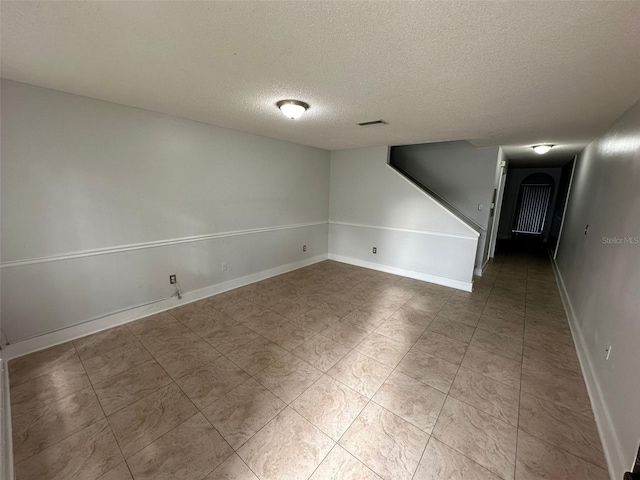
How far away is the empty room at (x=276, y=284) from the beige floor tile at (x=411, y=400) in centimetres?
2

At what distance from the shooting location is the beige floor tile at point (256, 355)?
2186 mm

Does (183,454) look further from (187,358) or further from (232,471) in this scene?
(187,358)

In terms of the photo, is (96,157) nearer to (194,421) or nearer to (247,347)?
Answer: (247,347)

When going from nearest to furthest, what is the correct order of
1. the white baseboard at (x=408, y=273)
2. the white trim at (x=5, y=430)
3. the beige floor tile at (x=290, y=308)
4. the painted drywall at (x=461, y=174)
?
the white trim at (x=5, y=430)
the beige floor tile at (x=290, y=308)
the white baseboard at (x=408, y=273)
the painted drywall at (x=461, y=174)

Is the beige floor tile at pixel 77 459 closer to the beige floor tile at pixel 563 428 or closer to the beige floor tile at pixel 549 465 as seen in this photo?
the beige floor tile at pixel 549 465

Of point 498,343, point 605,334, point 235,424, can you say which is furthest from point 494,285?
point 235,424

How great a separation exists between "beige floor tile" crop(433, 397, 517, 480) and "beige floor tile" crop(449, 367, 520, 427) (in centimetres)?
7

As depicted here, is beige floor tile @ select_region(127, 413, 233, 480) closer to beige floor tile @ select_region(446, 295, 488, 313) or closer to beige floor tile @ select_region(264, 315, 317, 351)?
beige floor tile @ select_region(264, 315, 317, 351)

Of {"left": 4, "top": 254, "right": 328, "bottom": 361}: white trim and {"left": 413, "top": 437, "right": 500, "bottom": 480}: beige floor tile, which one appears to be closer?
{"left": 413, "top": 437, "right": 500, "bottom": 480}: beige floor tile

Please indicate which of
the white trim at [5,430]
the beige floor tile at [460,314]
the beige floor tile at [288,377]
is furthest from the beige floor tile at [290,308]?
the white trim at [5,430]

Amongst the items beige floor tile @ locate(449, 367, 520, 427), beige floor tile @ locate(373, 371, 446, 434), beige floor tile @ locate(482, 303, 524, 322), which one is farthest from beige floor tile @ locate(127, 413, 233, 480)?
beige floor tile @ locate(482, 303, 524, 322)

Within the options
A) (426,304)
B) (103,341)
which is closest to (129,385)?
(103,341)

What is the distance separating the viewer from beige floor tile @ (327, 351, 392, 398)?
1989mm

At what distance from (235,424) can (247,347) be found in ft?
2.70
